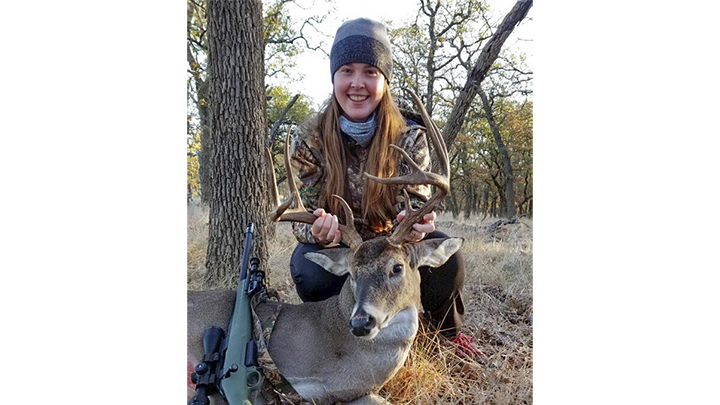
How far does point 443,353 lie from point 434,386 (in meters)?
0.24

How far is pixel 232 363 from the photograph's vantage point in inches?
73.6

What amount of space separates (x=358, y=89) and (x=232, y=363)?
129cm

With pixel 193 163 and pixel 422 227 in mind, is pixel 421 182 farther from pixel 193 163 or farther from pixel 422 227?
pixel 193 163

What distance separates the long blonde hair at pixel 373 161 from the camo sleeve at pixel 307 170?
1.7 inches

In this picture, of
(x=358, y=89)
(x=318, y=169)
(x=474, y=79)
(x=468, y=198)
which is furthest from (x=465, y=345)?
(x=474, y=79)

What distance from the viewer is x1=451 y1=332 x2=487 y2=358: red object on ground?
2.35 meters

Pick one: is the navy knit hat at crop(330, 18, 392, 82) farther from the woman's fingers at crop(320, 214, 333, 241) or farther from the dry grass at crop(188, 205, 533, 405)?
the dry grass at crop(188, 205, 533, 405)

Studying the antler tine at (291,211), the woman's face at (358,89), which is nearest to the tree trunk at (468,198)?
the woman's face at (358,89)

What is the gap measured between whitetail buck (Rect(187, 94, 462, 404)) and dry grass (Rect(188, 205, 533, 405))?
0.18m

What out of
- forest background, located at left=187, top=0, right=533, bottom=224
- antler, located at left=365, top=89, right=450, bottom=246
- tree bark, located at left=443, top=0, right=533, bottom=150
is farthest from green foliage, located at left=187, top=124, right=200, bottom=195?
tree bark, located at left=443, top=0, right=533, bottom=150

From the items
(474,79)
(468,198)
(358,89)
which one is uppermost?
(474,79)
